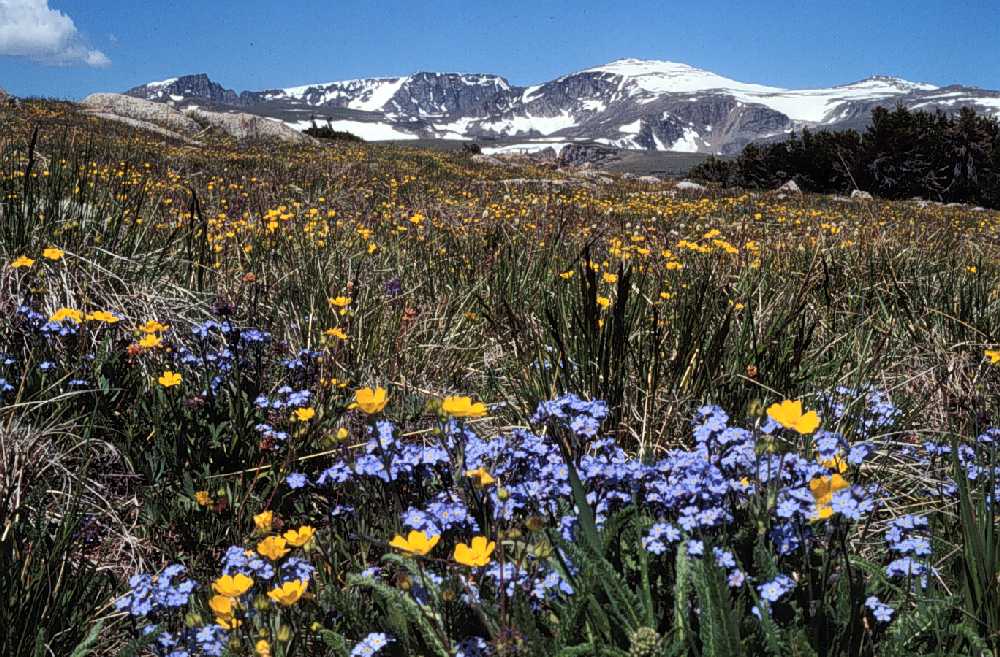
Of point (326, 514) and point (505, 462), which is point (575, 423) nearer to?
point (505, 462)

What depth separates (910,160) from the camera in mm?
30000

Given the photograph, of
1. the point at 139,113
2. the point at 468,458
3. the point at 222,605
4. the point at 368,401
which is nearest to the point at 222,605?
the point at 222,605

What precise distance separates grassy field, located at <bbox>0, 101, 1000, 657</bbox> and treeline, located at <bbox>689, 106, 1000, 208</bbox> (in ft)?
91.7

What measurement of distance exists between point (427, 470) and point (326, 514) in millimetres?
603

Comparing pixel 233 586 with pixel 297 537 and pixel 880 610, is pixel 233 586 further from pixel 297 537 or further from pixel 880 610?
pixel 880 610

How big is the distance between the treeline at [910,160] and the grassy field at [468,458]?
27961 mm

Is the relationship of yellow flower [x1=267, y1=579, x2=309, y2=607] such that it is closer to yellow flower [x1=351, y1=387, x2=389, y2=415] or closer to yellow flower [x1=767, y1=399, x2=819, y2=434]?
yellow flower [x1=351, y1=387, x2=389, y2=415]

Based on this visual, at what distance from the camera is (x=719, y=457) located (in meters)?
2.09

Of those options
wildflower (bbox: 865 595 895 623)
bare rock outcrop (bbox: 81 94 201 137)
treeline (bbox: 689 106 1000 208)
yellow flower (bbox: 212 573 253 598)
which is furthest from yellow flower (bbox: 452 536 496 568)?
treeline (bbox: 689 106 1000 208)

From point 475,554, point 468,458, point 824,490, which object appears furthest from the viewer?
point 468,458

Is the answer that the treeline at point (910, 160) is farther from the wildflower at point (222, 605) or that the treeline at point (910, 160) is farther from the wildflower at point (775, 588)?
the wildflower at point (222, 605)

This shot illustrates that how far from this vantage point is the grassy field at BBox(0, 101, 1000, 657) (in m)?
1.67

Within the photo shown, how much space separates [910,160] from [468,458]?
33.4m

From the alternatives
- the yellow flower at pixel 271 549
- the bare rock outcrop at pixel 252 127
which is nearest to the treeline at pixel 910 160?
the bare rock outcrop at pixel 252 127
